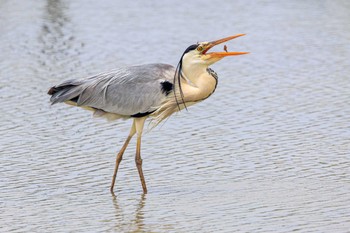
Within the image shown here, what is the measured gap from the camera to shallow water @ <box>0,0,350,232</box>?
822 cm

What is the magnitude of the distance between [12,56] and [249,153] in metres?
8.30

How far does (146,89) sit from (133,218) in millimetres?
1566

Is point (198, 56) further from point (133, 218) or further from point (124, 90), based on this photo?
point (133, 218)

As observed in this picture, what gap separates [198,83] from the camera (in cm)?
927

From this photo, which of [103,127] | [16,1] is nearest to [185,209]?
[103,127]

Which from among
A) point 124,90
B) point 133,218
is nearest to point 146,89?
point 124,90

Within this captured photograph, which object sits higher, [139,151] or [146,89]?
[146,89]

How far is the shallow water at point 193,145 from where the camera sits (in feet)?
27.0

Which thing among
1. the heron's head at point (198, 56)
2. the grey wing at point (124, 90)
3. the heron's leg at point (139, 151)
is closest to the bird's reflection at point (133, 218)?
the heron's leg at point (139, 151)

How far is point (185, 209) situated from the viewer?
27.7 feet

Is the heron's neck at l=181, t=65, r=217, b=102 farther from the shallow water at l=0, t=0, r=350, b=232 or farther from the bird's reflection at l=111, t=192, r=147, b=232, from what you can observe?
the bird's reflection at l=111, t=192, r=147, b=232

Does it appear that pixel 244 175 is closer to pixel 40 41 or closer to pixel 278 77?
pixel 278 77

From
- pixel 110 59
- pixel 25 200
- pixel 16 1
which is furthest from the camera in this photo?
pixel 16 1

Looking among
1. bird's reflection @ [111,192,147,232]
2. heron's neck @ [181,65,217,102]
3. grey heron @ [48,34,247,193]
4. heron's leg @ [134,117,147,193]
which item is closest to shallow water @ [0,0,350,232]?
bird's reflection @ [111,192,147,232]
